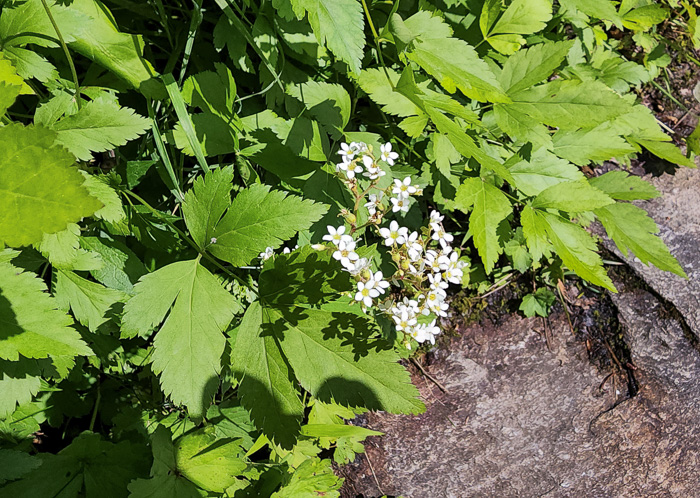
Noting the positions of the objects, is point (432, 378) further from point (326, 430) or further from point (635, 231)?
point (635, 231)

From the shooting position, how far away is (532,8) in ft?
6.63

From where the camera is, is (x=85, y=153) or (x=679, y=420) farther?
(x=679, y=420)

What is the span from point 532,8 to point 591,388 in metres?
2.04

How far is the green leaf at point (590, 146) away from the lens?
7.25 feet

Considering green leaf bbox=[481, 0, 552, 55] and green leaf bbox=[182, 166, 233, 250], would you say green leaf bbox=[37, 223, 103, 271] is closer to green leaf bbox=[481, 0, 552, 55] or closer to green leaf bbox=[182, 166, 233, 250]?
green leaf bbox=[182, 166, 233, 250]

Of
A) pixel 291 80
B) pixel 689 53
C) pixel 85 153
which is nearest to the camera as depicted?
pixel 85 153

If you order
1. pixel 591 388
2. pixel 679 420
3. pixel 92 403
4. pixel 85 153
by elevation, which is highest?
pixel 85 153

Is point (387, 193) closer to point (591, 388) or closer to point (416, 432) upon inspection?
point (416, 432)

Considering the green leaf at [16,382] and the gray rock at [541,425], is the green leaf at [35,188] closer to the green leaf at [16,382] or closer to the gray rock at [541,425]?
the green leaf at [16,382]

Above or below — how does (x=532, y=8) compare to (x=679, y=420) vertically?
above

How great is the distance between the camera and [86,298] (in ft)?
5.52

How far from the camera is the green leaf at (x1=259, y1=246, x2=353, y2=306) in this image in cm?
149

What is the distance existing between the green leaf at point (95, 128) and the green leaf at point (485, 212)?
4.01 feet

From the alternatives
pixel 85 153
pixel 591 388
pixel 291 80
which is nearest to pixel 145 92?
pixel 85 153
